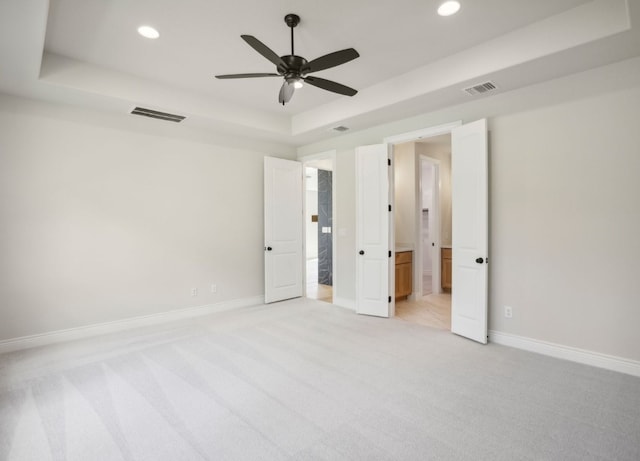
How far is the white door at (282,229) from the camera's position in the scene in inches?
213

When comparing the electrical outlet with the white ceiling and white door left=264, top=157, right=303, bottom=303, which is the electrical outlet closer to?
the white ceiling

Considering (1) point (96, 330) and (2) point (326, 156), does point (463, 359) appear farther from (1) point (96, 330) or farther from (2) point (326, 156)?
(1) point (96, 330)

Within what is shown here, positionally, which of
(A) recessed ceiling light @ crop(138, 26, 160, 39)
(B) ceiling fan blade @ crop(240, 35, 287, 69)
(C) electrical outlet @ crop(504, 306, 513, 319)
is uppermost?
(A) recessed ceiling light @ crop(138, 26, 160, 39)

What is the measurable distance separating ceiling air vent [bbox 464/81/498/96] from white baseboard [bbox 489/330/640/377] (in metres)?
2.64

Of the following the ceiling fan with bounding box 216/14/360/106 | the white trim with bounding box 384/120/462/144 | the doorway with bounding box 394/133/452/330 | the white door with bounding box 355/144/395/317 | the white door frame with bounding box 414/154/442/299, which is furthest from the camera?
the white door frame with bounding box 414/154/442/299

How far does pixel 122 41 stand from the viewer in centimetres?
300

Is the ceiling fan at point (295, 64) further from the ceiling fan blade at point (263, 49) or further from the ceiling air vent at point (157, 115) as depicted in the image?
the ceiling air vent at point (157, 115)

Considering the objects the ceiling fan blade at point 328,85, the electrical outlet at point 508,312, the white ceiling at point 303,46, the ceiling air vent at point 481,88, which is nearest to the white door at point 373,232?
the white ceiling at point 303,46

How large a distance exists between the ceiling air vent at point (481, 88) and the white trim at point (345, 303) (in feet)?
10.7

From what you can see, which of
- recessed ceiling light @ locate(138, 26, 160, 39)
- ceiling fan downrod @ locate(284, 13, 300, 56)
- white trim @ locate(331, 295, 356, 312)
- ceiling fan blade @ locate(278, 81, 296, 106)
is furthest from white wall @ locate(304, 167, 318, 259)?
ceiling fan downrod @ locate(284, 13, 300, 56)

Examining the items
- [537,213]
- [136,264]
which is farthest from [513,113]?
[136,264]

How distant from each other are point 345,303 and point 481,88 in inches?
137

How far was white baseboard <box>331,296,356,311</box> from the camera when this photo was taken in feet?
16.7

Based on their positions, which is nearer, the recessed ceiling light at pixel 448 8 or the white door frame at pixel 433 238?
the recessed ceiling light at pixel 448 8
